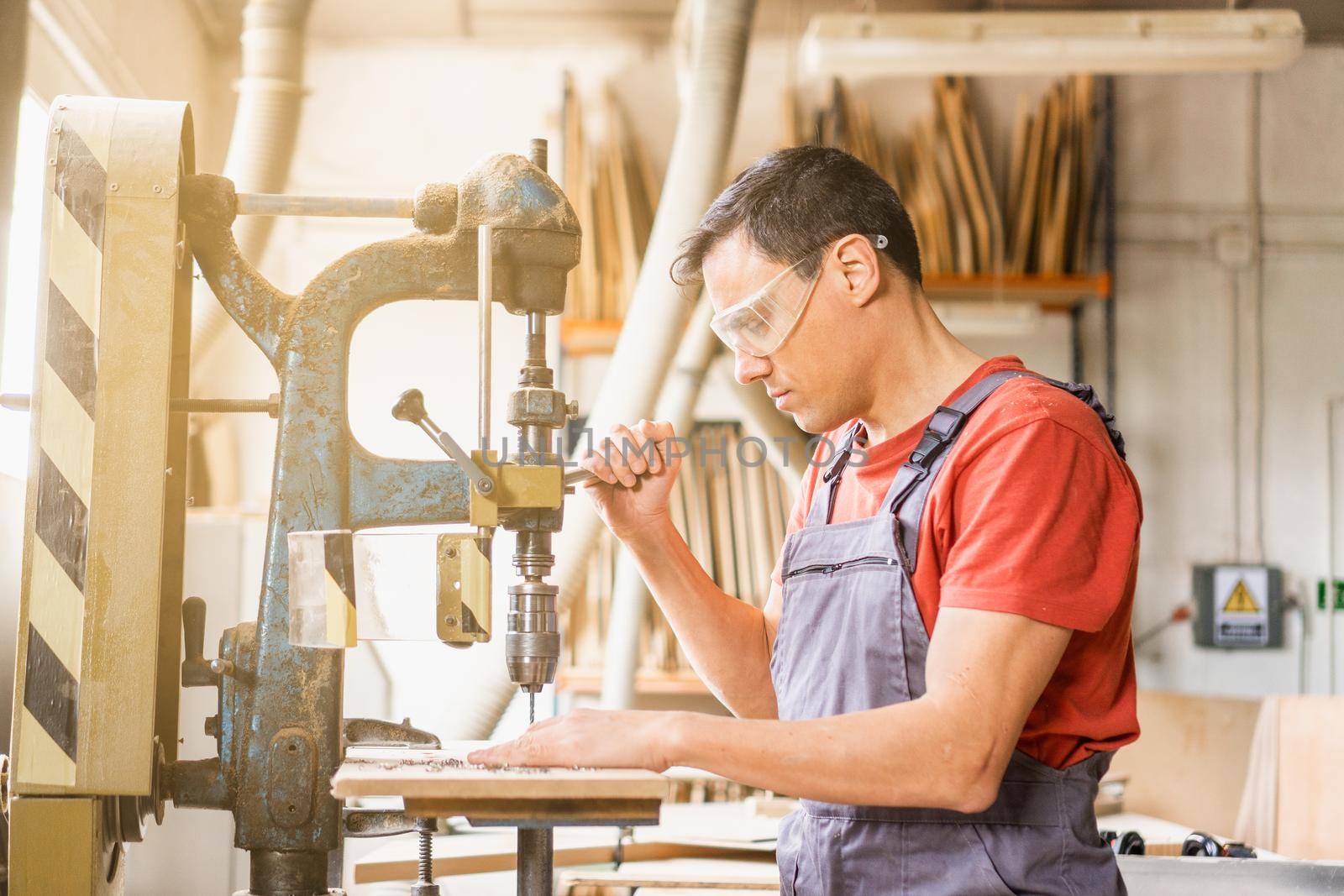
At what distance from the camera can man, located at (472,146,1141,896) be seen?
1297 mm

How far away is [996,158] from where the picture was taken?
18.9 feet

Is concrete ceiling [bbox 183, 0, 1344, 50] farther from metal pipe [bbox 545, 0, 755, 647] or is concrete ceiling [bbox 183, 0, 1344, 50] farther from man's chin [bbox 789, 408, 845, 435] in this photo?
man's chin [bbox 789, 408, 845, 435]

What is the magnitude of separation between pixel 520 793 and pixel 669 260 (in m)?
2.64

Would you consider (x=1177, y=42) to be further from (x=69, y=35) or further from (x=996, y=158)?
(x=69, y=35)

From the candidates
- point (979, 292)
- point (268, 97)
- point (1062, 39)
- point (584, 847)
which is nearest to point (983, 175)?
point (979, 292)

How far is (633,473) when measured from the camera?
1800 millimetres

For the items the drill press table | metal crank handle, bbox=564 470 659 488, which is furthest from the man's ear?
the drill press table

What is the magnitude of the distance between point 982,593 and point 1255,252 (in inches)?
210

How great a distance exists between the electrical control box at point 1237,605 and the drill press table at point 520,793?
510 centimetres

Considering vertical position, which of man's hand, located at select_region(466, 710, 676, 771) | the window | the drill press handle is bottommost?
man's hand, located at select_region(466, 710, 676, 771)

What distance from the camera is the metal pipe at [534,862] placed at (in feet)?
4.54

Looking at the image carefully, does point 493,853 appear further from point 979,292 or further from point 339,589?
point 979,292

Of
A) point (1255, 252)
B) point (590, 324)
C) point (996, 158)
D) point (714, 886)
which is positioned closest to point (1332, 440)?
point (1255, 252)

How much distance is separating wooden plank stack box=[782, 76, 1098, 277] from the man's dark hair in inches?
146
